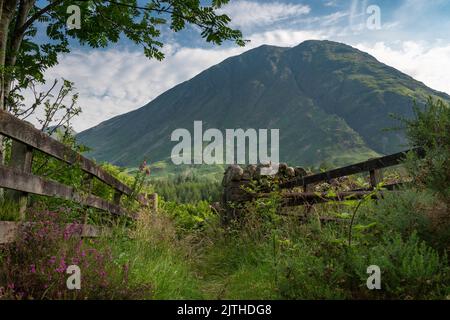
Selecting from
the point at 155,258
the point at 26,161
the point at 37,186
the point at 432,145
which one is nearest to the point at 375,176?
the point at 432,145

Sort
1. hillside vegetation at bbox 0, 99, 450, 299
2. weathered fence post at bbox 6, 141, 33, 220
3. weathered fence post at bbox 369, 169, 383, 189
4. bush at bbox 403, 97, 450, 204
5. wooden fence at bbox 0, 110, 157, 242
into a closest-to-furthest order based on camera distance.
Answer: hillside vegetation at bbox 0, 99, 450, 299
wooden fence at bbox 0, 110, 157, 242
weathered fence post at bbox 6, 141, 33, 220
bush at bbox 403, 97, 450, 204
weathered fence post at bbox 369, 169, 383, 189

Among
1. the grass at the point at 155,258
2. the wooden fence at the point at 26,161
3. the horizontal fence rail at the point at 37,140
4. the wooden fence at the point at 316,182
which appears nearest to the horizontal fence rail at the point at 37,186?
the wooden fence at the point at 26,161

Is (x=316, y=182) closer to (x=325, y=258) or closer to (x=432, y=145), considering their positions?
(x=432, y=145)

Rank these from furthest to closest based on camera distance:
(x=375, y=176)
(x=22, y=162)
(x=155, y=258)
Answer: (x=375, y=176) < (x=155, y=258) < (x=22, y=162)

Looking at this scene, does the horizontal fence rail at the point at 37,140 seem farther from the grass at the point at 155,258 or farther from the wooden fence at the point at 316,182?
the wooden fence at the point at 316,182

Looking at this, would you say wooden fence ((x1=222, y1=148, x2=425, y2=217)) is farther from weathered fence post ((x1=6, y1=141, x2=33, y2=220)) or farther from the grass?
weathered fence post ((x1=6, y1=141, x2=33, y2=220))

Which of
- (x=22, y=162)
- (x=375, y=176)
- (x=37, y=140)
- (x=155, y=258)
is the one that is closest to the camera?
(x=22, y=162)

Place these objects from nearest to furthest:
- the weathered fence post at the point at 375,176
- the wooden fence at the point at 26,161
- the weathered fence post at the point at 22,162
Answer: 1. the wooden fence at the point at 26,161
2. the weathered fence post at the point at 22,162
3. the weathered fence post at the point at 375,176

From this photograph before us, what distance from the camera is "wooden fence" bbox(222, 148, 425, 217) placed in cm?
545

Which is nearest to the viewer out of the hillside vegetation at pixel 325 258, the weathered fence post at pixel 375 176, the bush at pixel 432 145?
the hillside vegetation at pixel 325 258

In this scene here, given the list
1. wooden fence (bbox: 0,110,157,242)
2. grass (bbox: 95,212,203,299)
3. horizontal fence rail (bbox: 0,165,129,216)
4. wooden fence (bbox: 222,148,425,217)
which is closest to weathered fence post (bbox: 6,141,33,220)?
wooden fence (bbox: 0,110,157,242)

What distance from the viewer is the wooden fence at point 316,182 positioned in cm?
545

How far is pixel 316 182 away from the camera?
25.6 feet
